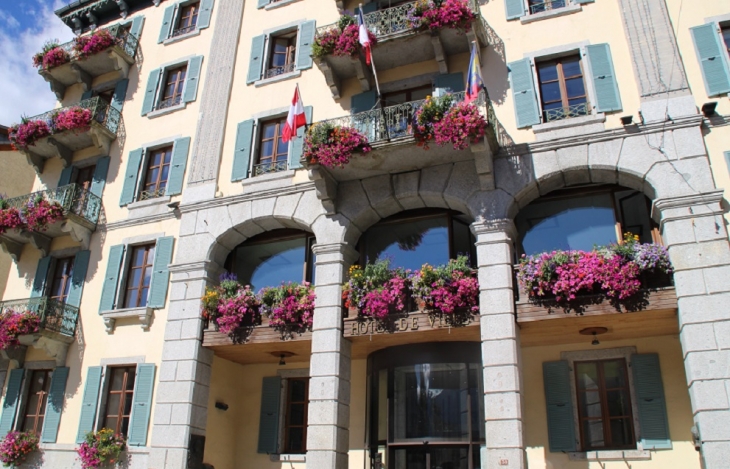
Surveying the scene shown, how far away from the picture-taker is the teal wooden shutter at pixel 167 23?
821 inches

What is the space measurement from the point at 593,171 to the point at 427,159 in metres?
3.64

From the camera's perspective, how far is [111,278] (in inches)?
681

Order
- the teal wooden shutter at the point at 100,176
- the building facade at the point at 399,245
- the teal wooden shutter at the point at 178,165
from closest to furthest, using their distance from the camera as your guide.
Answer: the building facade at the point at 399,245 < the teal wooden shutter at the point at 178,165 < the teal wooden shutter at the point at 100,176

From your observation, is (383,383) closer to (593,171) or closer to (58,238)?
(593,171)

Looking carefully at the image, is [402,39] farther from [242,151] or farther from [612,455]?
[612,455]

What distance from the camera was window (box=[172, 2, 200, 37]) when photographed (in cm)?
2073

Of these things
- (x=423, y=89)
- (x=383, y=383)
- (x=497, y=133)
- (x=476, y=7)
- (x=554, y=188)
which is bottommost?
(x=383, y=383)

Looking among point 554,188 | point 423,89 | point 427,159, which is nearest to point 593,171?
point 554,188

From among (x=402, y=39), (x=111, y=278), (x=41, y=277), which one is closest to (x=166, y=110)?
(x=111, y=278)

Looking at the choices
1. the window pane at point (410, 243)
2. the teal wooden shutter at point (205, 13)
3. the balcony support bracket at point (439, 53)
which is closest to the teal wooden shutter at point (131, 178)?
the teal wooden shutter at point (205, 13)

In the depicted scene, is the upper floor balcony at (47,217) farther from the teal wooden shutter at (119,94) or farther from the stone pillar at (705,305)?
the stone pillar at (705,305)

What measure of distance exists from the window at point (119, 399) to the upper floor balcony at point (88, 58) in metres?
10.2

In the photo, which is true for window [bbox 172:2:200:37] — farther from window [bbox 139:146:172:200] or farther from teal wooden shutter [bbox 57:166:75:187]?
teal wooden shutter [bbox 57:166:75:187]

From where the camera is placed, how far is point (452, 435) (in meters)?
13.0
